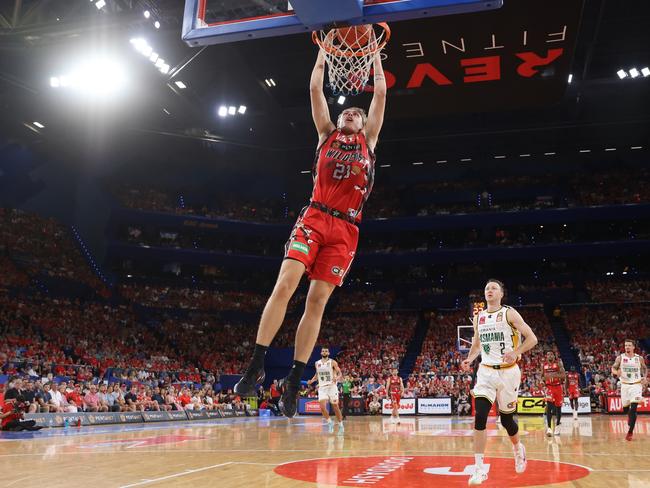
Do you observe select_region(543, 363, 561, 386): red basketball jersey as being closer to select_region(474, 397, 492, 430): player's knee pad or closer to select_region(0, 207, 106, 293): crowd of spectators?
select_region(474, 397, 492, 430): player's knee pad

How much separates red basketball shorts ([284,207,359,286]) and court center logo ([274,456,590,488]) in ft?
9.51

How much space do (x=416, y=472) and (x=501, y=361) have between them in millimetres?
1843

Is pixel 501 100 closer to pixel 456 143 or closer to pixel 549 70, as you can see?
pixel 549 70

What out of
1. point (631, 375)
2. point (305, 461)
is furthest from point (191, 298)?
point (305, 461)

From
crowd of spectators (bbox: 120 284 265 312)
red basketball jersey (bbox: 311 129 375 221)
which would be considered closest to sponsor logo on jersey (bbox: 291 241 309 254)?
red basketball jersey (bbox: 311 129 375 221)

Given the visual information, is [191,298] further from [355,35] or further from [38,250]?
[355,35]

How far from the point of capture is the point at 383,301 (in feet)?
134

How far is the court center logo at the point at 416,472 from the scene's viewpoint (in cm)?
689

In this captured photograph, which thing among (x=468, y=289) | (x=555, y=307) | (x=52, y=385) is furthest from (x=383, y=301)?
(x=52, y=385)

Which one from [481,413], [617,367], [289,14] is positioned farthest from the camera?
[617,367]

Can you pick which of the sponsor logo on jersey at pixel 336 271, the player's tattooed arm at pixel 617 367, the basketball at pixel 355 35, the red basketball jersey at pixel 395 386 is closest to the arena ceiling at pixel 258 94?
the player's tattooed arm at pixel 617 367

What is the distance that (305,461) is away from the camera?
9.05m

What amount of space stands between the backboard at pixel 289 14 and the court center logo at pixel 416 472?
5168mm

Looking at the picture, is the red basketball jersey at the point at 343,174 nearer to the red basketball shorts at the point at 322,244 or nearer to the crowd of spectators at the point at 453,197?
the red basketball shorts at the point at 322,244
